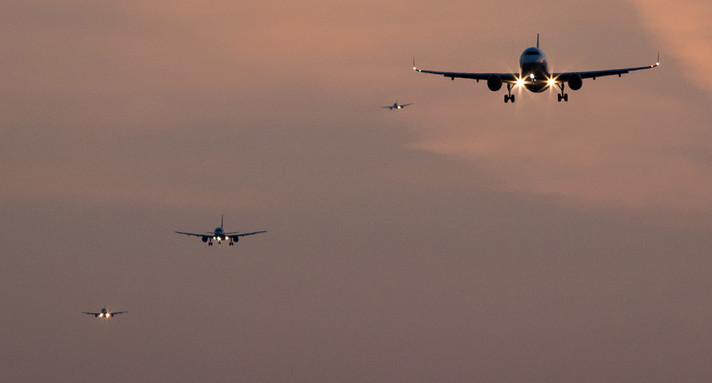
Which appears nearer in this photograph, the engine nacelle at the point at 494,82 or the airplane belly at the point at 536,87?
the engine nacelle at the point at 494,82

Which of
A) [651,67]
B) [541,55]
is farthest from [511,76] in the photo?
[651,67]

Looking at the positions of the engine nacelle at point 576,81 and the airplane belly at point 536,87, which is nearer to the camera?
the engine nacelle at point 576,81

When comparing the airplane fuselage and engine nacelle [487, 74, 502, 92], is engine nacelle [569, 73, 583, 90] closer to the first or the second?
the airplane fuselage

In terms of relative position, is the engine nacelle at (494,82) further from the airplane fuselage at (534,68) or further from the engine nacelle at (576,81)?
the engine nacelle at (576,81)

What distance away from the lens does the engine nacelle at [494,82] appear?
6403 inches

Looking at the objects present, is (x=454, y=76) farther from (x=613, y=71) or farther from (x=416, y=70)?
(x=613, y=71)

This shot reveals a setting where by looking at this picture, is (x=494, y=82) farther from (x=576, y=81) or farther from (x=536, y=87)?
(x=576, y=81)

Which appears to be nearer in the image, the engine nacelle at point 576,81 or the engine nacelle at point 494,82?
the engine nacelle at point 576,81

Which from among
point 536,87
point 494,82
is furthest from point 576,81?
point 494,82

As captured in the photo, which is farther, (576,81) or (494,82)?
(494,82)

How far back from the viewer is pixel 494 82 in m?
163

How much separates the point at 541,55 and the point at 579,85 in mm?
5676

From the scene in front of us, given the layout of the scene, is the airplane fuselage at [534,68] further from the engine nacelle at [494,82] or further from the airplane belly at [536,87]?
the engine nacelle at [494,82]

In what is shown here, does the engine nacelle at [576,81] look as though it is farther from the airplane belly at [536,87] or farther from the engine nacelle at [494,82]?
the engine nacelle at [494,82]
